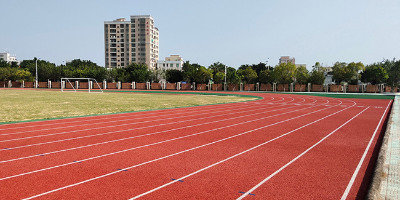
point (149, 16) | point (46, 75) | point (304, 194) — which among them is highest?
point (149, 16)

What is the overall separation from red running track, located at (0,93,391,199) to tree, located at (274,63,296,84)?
166 feet

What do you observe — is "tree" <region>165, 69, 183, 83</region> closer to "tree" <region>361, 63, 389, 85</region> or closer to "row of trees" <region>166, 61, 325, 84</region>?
"row of trees" <region>166, 61, 325, 84</region>

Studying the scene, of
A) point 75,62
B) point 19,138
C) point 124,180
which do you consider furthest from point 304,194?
point 75,62

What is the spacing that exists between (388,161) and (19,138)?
8336 mm

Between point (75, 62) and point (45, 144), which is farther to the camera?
point (75, 62)

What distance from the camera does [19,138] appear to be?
24.0 ft

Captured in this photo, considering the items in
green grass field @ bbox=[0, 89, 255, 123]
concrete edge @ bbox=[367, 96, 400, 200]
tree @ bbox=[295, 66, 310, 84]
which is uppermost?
tree @ bbox=[295, 66, 310, 84]

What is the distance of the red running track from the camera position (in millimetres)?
3877

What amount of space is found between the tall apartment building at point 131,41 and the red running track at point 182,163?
109292 millimetres

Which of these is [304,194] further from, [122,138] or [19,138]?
[19,138]

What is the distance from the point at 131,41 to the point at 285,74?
77.1 m

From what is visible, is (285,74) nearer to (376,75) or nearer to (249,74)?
(249,74)

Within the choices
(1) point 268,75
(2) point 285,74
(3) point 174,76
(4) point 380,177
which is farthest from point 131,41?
(4) point 380,177

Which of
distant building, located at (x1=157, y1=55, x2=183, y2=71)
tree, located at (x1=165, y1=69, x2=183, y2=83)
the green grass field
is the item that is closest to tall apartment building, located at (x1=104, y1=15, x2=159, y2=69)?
distant building, located at (x1=157, y1=55, x2=183, y2=71)
